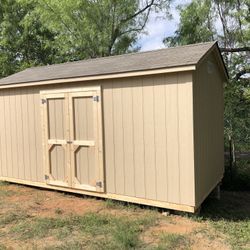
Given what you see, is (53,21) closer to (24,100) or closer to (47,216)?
(24,100)

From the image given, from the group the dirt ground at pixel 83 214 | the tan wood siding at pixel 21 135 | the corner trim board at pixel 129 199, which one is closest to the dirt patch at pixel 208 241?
the dirt ground at pixel 83 214

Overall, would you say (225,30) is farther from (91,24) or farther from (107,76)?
(107,76)

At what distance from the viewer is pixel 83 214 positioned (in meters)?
5.34

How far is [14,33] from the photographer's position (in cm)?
2017

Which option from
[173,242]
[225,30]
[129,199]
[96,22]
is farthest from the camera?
[96,22]

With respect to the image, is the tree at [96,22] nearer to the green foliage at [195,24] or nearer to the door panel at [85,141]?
the green foliage at [195,24]

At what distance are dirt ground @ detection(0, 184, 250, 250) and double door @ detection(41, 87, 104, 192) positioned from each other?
0.33 metres

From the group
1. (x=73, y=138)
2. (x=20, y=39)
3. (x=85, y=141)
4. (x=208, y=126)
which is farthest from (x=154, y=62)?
(x=20, y=39)

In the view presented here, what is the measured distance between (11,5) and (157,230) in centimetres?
1988

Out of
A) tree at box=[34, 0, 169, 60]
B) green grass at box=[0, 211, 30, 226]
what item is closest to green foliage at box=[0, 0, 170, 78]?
tree at box=[34, 0, 169, 60]

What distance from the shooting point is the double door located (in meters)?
5.86

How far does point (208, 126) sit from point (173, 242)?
2287 millimetres

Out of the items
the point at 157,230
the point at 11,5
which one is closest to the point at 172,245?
the point at 157,230

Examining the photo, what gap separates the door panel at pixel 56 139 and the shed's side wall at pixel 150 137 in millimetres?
357
